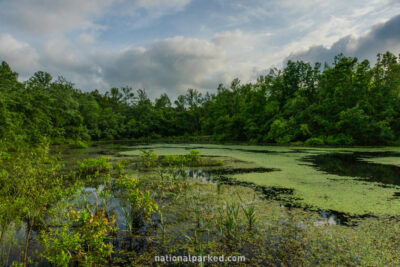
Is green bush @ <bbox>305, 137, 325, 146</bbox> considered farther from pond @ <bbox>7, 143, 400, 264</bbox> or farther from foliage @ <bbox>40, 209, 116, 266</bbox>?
foliage @ <bbox>40, 209, 116, 266</bbox>

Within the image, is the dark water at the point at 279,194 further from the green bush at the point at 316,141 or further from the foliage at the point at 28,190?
the green bush at the point at 316,141

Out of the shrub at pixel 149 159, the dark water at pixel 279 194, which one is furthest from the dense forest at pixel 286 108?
the dark water at pixel 279 194

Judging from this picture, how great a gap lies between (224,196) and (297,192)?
192cm

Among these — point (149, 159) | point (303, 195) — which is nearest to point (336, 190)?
point (303, 195)

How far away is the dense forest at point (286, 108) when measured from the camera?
12872 mm

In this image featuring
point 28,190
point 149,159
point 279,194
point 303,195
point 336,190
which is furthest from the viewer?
point 149,159

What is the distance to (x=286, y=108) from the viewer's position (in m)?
29.3

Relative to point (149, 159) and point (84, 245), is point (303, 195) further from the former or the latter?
point (149, 159)

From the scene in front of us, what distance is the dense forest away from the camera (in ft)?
42.2

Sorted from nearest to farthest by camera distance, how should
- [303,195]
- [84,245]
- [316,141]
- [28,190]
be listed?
[84,245], [28,190], [303,195], [316,141]

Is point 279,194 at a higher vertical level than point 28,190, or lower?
lower

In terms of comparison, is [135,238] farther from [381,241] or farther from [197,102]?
[197,102]

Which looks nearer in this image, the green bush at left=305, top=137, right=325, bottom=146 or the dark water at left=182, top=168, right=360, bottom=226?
the dark water at left=182, top=168, right=360, bottom=226

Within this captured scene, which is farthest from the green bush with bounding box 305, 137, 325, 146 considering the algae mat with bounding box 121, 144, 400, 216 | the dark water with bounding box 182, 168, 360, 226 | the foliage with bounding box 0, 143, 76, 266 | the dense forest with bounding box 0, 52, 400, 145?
the foliage with bounding box 0, 143, 76, 266
